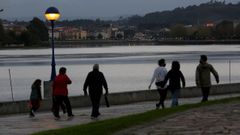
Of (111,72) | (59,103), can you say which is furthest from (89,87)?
(111,72)

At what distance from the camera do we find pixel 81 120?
1809cm

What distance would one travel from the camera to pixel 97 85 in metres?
18.4

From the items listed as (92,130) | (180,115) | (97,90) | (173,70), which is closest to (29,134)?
(92,130)

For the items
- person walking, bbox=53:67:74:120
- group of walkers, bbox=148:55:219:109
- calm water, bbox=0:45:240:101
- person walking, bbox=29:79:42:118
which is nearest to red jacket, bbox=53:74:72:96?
person walking, bbox=53:67:74:120

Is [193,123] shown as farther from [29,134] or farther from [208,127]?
[29,134]

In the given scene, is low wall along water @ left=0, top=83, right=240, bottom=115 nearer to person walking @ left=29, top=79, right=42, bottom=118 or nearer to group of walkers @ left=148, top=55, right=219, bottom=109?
person walking @ left=29, top=79, right=42, bottom=118

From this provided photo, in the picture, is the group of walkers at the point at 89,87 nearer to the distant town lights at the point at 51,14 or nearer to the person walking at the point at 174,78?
the person walking at the point at 174,78

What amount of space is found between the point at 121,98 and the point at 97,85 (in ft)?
26.4

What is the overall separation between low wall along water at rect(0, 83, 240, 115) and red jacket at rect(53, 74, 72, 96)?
4.48 meters

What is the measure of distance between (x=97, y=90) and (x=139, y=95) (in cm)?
881

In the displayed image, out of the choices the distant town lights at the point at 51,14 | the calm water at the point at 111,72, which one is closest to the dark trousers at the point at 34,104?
the distant town lights at the point at 51,14

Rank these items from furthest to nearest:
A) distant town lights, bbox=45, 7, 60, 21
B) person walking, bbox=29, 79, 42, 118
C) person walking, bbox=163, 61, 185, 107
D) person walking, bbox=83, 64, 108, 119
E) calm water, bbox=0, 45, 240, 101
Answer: calm water, bbox=0, 45, 240, 101
distant town lights, bbox=45, 7, 60, 21
person walking, bbox=29, 79, 42, 118
person walking, bbox=163, 61, 185, 107
person walking, bbox=83, 64, 108, 119

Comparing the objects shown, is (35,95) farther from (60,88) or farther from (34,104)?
(60,88)

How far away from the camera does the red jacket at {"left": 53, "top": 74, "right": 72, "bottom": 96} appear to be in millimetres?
18641
